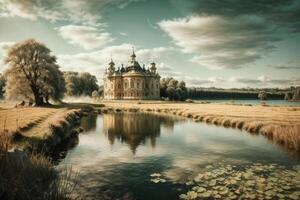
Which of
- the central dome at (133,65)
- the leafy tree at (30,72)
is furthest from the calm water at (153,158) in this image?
the central dome at (133,65)

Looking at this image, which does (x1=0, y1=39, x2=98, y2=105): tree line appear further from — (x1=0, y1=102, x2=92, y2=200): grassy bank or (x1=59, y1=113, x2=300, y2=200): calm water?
(x1=0, y1=102, x2=92, y2=200): grassy bank

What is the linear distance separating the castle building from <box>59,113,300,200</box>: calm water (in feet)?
330

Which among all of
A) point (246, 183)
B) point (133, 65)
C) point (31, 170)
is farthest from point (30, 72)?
point (133, 65)

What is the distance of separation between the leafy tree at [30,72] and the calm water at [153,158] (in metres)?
31.5

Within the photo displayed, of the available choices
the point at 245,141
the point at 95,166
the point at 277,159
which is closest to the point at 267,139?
the point at 245,141

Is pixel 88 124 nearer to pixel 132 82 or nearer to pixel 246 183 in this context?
pixel 246 183

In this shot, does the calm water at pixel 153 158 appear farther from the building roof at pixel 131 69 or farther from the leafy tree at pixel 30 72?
the building roof at pixel 131 69

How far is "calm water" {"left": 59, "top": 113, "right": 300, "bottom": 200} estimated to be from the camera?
48.3 feet

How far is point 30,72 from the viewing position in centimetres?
6184

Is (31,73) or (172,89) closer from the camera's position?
(31,73)

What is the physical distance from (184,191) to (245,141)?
15893mm

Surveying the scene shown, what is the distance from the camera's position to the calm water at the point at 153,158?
14716 millimetres

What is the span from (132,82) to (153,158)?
116m

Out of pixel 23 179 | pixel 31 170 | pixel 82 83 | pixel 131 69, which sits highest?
pixel 131 69
